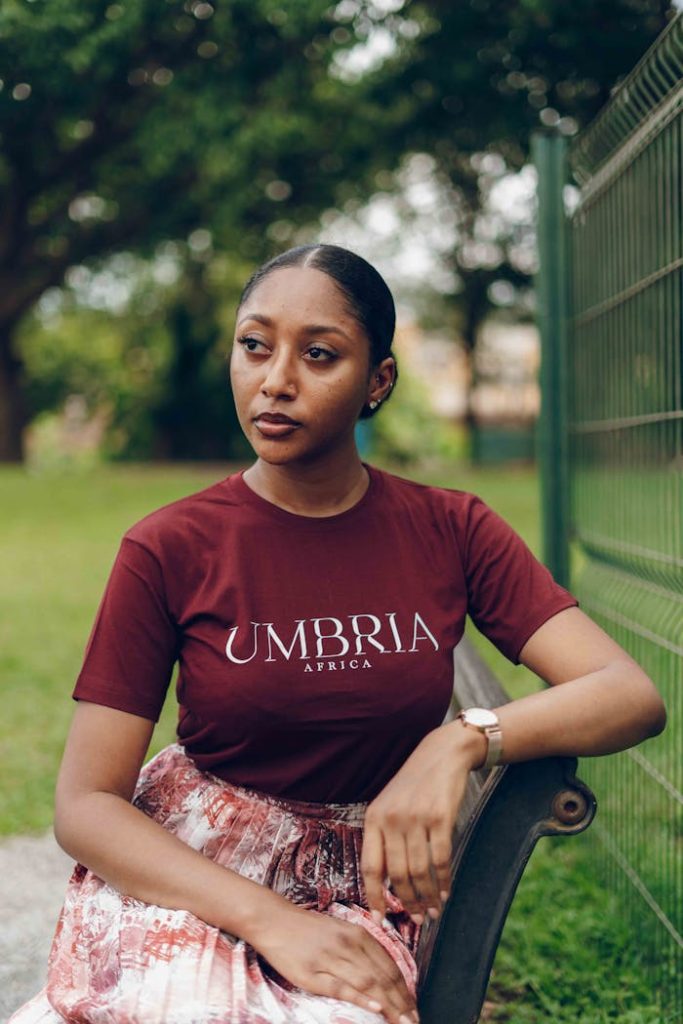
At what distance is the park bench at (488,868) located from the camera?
192 centimetres

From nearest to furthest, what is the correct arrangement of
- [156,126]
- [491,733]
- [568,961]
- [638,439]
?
[491,733], [638,439], [568,961], [156,126]

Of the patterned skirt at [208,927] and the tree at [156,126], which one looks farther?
the tree at [156,126]

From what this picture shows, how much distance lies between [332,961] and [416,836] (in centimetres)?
21

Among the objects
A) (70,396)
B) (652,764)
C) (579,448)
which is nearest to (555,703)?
(652,764)

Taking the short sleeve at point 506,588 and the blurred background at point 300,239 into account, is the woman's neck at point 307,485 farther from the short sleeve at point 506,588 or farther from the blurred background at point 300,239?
the blurred background at point 300,239

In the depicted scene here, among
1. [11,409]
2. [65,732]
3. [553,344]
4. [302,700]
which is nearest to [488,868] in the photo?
[302,700]

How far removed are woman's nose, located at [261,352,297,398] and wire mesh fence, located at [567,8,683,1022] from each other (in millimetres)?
1161

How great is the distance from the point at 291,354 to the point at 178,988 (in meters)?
0.95

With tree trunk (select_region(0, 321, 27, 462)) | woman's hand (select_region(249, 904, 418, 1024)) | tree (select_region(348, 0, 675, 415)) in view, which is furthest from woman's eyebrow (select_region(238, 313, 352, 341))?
tree trunk (select_region(0, 321, 27, 462))

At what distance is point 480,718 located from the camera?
1945 mm

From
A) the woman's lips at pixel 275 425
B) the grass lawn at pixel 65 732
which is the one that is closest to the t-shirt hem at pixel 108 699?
the woman's lips at pixel 275 425

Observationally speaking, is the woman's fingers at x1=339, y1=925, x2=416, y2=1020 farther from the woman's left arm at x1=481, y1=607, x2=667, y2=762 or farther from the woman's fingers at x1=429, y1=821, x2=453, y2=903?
the woman's left arm at x1=481, y1=607, x2=667, y2=762

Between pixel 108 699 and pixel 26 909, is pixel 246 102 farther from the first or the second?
pixel 108 699

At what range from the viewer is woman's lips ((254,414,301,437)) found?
80.0 inches
